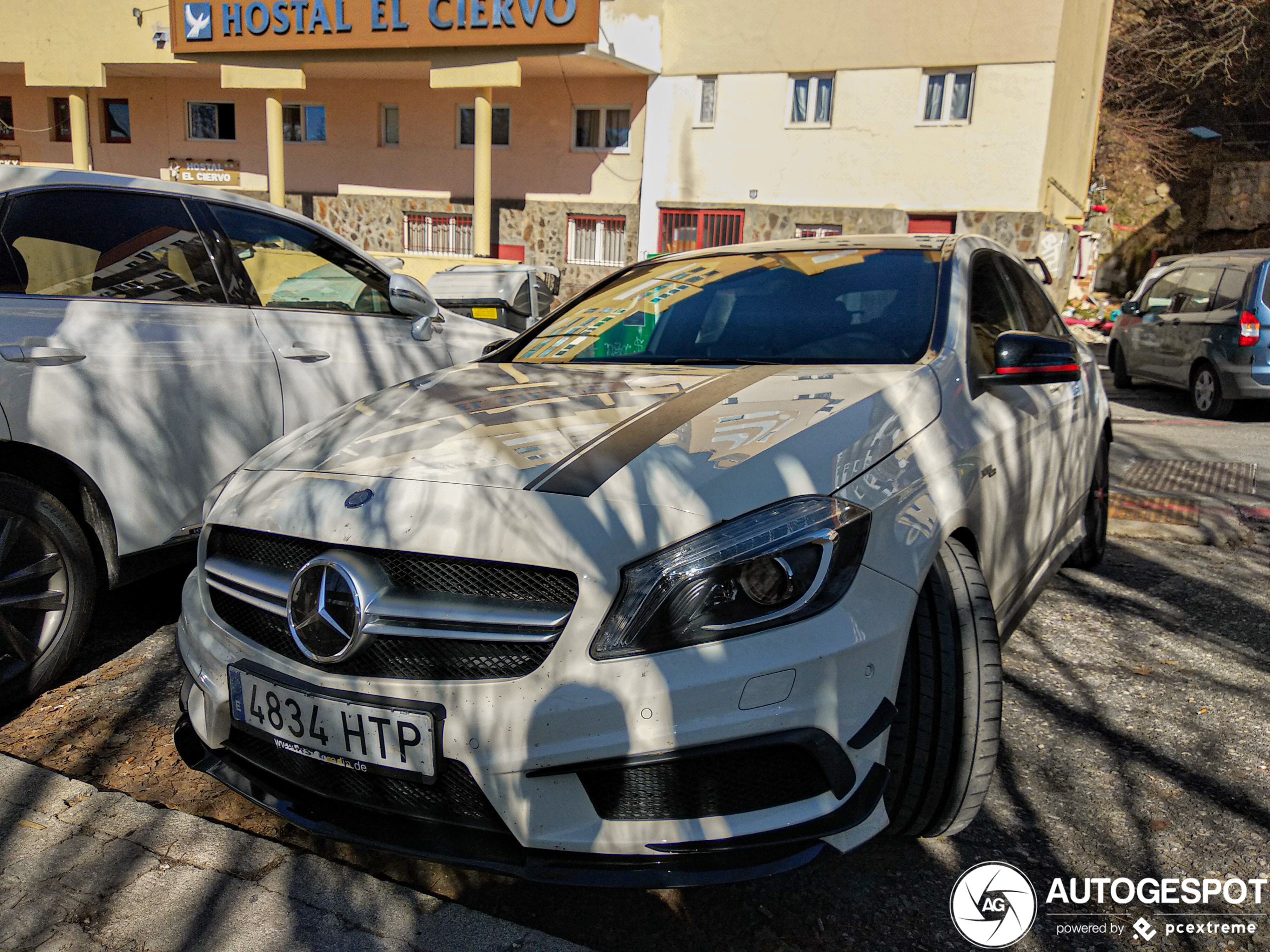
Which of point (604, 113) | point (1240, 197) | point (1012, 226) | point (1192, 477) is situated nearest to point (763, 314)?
point (1192, 477)

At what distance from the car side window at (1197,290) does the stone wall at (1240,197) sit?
15.4 m

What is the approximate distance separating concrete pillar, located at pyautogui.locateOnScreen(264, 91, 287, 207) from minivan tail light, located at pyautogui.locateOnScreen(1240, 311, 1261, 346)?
62.3 ft

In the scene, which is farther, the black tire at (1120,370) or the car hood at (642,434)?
the black tire at (1120,370)

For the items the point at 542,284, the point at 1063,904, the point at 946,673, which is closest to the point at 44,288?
the point at 946,673

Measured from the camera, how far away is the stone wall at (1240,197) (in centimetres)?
2345

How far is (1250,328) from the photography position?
32.2ft

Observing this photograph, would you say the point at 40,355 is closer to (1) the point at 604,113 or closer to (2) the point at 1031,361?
(2) the point at 1031,361

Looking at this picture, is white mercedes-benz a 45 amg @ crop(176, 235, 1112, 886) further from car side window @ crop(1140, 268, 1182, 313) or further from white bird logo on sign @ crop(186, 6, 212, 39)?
white bird logo on sign @ crop(186, 6, 212, 39)

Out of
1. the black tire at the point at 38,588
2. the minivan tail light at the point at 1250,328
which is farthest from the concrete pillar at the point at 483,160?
the black tire at the point at 38,588

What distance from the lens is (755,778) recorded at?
190 cm

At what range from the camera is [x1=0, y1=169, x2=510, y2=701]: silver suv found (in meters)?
3.06

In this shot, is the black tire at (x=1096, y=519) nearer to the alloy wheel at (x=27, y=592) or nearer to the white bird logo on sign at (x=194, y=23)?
the alloy wheel at (x=27, y=592)

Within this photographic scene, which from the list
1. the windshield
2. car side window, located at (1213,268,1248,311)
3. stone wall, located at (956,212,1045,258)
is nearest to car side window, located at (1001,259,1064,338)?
the windshield

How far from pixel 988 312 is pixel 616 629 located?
85.0 inches
